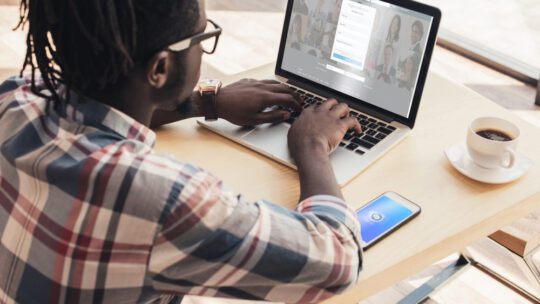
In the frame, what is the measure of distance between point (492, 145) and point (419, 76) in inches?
8.2

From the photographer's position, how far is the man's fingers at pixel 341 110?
52.9 inches

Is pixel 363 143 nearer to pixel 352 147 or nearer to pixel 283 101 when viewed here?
pixel 352 147

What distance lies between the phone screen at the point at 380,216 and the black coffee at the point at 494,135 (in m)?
0.23

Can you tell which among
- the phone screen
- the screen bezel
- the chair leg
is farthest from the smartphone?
the chair leg

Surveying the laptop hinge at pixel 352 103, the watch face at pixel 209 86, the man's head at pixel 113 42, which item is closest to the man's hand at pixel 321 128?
the laptop hinge at pixel 352 103

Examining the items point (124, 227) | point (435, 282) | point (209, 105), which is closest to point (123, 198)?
point (124, 227)

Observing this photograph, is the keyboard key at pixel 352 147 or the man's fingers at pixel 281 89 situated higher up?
the man's fingers at pixel 281 89

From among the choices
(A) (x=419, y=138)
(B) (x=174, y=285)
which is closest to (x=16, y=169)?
(B) (x=174, y=285)

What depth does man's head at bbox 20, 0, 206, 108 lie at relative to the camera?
0.87 meters

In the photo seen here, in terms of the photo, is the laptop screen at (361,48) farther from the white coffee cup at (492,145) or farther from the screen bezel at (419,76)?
the white coffee cup at (492,145)

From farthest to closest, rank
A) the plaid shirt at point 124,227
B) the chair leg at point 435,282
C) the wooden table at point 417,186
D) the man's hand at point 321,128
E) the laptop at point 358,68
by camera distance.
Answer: the chair leg at point 435,282
the laptop at point 358,68
the man's hand at point 321,128
the wooden table at point 417,186
the plaid shirt at point 124,227

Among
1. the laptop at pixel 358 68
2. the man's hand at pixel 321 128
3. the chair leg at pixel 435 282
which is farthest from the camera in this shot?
the chair leg at pixel 435 282

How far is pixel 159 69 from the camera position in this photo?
3.13 ft

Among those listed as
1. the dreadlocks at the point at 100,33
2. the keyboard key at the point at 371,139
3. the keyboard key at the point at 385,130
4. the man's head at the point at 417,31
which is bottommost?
the keyboard key at the point at 371,139
